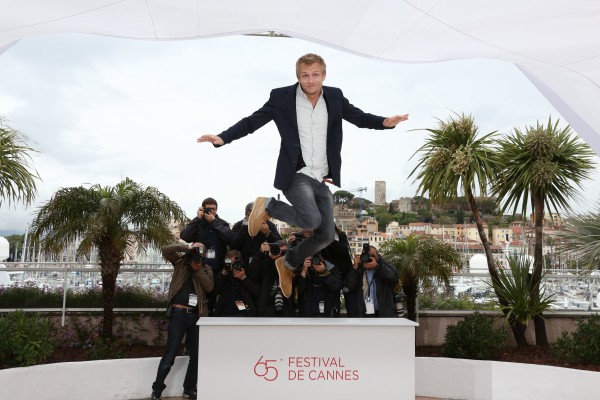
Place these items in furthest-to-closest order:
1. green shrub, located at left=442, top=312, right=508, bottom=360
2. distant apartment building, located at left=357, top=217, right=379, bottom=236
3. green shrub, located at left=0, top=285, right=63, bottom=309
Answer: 1. distant apartment building, located at left=357, top=217, right=379, bottom=236
2. green shrub, located at left=0, top=285, right=63, bottom=309
3. green shrub, located at left=442, top=312, right=508, bottom=360

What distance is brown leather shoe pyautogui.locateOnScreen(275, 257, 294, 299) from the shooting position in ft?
20.9

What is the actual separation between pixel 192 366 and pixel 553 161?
6627 mm

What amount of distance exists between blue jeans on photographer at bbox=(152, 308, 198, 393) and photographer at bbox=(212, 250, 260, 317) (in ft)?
1.03

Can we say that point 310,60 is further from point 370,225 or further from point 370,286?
point 370,225

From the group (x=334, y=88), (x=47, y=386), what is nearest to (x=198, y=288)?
(x=47, y=386)

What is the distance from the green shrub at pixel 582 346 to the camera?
7844 millimetres

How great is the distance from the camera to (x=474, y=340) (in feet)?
27.1

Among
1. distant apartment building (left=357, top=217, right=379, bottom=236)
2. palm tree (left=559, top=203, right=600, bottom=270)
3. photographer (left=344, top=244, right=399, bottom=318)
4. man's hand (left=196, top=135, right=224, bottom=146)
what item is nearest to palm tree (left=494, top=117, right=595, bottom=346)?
palm tree (left=559, top=203, right=600, bottom=270)

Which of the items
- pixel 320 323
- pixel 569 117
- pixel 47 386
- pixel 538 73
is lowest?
pixel 47 386

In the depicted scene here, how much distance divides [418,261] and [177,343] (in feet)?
12.3

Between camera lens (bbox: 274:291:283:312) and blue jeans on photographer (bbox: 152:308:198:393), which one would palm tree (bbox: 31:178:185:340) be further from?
camera lens (bbox: 274:291:283:312)

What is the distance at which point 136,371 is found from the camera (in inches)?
294

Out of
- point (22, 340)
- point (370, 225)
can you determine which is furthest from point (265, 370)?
point (370, 225)

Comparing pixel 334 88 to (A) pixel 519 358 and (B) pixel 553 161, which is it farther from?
(B) pixel 553 161
